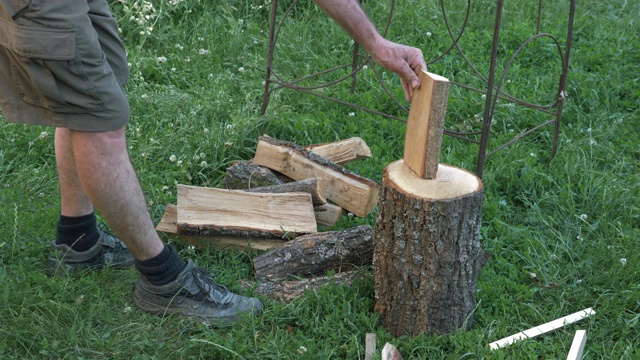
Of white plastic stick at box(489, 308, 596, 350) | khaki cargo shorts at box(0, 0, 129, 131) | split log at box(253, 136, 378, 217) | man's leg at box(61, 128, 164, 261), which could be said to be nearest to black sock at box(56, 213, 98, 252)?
man's leg at box(61, 128, 164, 261)

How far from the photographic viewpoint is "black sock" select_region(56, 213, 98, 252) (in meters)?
3.10

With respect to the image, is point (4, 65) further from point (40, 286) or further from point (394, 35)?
point (394, 35)

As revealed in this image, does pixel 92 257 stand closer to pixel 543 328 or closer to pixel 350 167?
pixel 350 167

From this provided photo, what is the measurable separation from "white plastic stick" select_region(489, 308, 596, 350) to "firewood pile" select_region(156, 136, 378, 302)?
630mm

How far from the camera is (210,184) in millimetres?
3852

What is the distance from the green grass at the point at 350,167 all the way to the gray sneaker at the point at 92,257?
6cm

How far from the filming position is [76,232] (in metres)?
3.11

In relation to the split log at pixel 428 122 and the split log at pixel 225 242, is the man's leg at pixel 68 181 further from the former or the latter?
the split log at pixel 428 122

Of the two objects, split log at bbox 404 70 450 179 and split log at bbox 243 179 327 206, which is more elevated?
split log at bbox 404 70 450 179

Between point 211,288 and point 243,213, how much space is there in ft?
1.66

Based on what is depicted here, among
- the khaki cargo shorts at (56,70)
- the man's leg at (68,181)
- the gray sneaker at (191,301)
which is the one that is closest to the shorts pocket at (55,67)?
the khaki cargo shorts at (56,70)

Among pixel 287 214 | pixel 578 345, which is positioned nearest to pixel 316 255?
pixel 287 214

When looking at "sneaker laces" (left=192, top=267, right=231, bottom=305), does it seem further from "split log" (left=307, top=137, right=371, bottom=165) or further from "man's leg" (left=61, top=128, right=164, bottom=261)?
"split log" (left=307, top=137, right=371, bottom=165)

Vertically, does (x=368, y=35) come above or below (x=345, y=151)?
above
